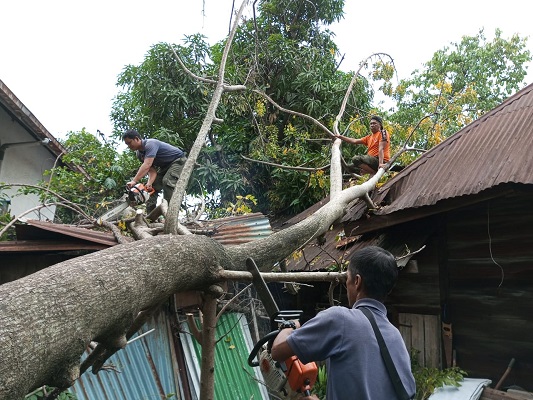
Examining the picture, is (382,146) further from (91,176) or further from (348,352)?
(91,176)

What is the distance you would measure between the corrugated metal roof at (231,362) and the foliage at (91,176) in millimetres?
3541

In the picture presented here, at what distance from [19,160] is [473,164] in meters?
10.00

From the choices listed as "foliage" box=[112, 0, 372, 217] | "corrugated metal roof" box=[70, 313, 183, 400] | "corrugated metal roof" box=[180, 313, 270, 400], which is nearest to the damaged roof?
"corrugated metal roof" box=[180, 313, 270, 400]

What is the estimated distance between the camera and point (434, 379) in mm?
5121

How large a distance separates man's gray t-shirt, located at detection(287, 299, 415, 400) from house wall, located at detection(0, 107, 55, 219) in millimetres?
9388

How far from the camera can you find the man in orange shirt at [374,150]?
720 centimetres

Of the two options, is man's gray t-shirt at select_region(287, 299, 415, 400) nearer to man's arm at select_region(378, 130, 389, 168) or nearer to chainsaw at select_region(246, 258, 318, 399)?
chainsaw at select_region(246, 258, 318, 399)

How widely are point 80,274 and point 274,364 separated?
1034 mm

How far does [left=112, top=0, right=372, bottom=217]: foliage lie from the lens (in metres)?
10.2

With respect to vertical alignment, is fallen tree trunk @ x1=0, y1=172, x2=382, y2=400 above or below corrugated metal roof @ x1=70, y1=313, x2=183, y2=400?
above

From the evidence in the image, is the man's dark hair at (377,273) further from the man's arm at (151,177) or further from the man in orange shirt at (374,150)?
the man in orange shirt at (374,150)

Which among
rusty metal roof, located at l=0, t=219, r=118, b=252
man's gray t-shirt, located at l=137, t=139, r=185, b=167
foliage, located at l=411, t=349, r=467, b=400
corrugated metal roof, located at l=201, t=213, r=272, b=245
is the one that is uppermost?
man's gray t-shirt, located at l=137, t=139, r=185, b=167

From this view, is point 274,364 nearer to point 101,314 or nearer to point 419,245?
point 101,314

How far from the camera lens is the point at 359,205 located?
6164 millimetres
